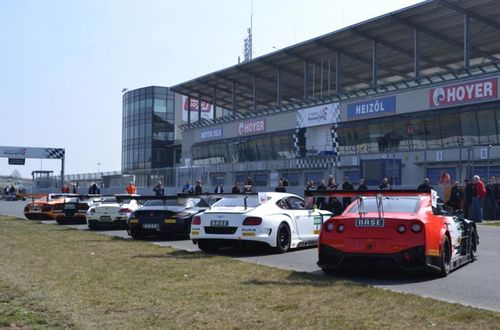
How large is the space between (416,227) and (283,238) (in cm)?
434

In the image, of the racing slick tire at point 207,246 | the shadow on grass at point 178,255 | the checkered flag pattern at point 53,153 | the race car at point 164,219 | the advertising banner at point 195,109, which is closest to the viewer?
the shadow on grass at point 178,255

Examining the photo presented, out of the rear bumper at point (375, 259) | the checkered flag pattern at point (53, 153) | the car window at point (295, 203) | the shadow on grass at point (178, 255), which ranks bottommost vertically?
the shadow on grass at point (178, 255)

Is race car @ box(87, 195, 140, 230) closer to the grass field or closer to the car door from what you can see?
the car door

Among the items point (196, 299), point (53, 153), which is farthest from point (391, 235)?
point (53, 153)

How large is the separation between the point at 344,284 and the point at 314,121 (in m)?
36.0

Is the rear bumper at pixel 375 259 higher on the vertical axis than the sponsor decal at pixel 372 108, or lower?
lower

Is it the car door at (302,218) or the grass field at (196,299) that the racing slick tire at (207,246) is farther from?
the grass field at (196,299)

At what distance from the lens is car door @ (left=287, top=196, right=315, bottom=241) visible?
1355 centimetres

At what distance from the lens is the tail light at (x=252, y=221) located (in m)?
12.6

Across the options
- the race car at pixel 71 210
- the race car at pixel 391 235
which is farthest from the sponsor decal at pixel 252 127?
the race car at pixel 391 235

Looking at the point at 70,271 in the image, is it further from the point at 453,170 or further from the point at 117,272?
the point at 453,170

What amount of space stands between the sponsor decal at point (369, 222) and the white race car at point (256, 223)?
3402mm

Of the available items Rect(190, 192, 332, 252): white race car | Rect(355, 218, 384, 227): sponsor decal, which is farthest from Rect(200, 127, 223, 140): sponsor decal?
Rect(355, 218, 384, 227): sponsor decal

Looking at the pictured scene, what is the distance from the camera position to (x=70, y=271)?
945 centimetres
